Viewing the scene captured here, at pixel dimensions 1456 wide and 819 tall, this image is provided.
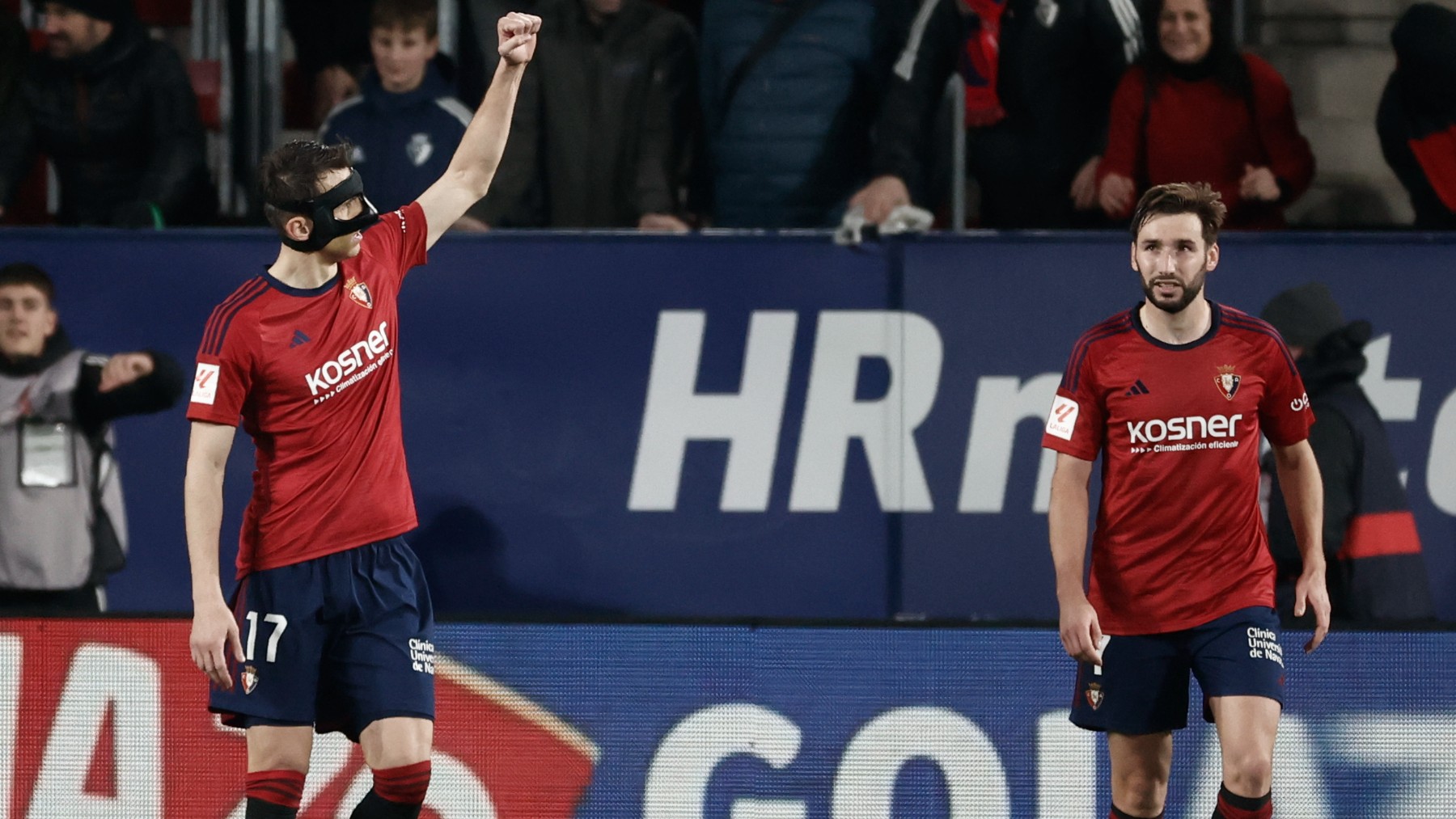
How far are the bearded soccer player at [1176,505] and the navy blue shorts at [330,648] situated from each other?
160 centimetres

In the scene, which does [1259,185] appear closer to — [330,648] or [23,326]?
[330,648]

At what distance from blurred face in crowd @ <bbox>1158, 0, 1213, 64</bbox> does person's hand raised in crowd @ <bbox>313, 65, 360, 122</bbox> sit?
3131 millimetres

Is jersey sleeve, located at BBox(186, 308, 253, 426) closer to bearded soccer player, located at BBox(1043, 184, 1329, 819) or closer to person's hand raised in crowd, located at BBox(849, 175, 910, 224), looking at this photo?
bearded soccer player, located at BBox(1043, 184, 1329, 819)

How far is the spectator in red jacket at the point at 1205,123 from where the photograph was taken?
6.84 meters

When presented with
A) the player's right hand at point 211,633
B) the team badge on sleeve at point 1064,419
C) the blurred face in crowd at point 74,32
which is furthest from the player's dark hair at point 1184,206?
the blurred face in crowd at point 74,32

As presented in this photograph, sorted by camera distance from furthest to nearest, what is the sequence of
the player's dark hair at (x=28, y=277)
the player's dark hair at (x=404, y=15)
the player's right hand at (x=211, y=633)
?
the player's dark hair at (x=404, y=15) → the player's dark hair at (x=28, y=277) → the player's right hand at (x=211, y=633)

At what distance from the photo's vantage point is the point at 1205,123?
686 centimetres

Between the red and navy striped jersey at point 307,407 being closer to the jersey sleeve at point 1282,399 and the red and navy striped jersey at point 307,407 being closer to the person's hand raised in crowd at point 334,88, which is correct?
the jersey sleeve at point 1282,399

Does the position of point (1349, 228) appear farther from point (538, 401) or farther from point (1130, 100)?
point (538, 401)

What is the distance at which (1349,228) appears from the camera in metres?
7.21

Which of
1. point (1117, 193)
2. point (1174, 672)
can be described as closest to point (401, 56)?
point (1117, 193)

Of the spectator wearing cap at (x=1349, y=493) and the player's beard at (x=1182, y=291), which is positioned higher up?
the player's beard at (x=1182, y=291)

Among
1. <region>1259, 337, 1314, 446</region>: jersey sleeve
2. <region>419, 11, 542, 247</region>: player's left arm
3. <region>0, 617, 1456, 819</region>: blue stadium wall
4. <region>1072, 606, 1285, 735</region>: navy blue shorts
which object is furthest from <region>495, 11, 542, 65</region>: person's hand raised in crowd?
<region>1072, 606, 1285, 735</region>: navy blue shorts

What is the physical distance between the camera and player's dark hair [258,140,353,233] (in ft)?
14.7
